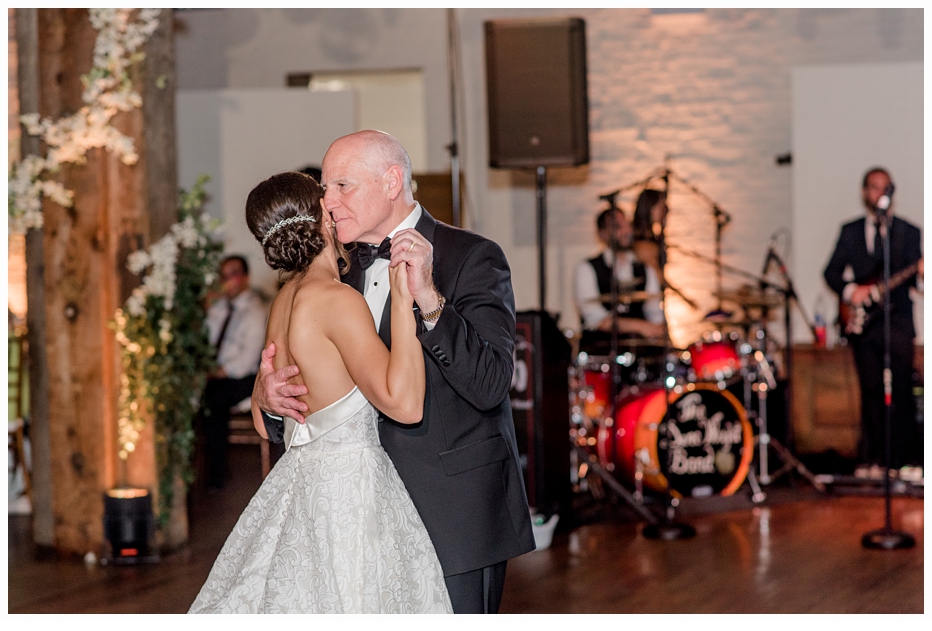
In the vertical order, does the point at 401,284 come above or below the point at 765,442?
above

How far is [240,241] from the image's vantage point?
24.8 ft

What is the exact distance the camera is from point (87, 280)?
15.9ft

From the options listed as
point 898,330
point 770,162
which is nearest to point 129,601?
point 898,330

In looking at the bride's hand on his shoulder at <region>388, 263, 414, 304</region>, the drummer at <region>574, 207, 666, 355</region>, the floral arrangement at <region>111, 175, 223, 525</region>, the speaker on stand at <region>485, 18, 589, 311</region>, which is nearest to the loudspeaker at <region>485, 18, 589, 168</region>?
the speaker on stand at <region>485, 18, 589, 311</region>

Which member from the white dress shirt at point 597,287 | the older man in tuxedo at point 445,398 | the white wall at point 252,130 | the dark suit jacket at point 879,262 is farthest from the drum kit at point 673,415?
the older man in tuxedo at point 445,398

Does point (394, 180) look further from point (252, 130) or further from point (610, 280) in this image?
point (252, 130)

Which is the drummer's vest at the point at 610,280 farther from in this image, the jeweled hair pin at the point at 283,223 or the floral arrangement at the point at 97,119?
the jeweled hair pin at the point at 283,223

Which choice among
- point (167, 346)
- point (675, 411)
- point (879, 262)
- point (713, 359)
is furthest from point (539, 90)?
point (167, 346)

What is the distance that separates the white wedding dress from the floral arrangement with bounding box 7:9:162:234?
10.2 feet

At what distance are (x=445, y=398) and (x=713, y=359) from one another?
3.77 meters
